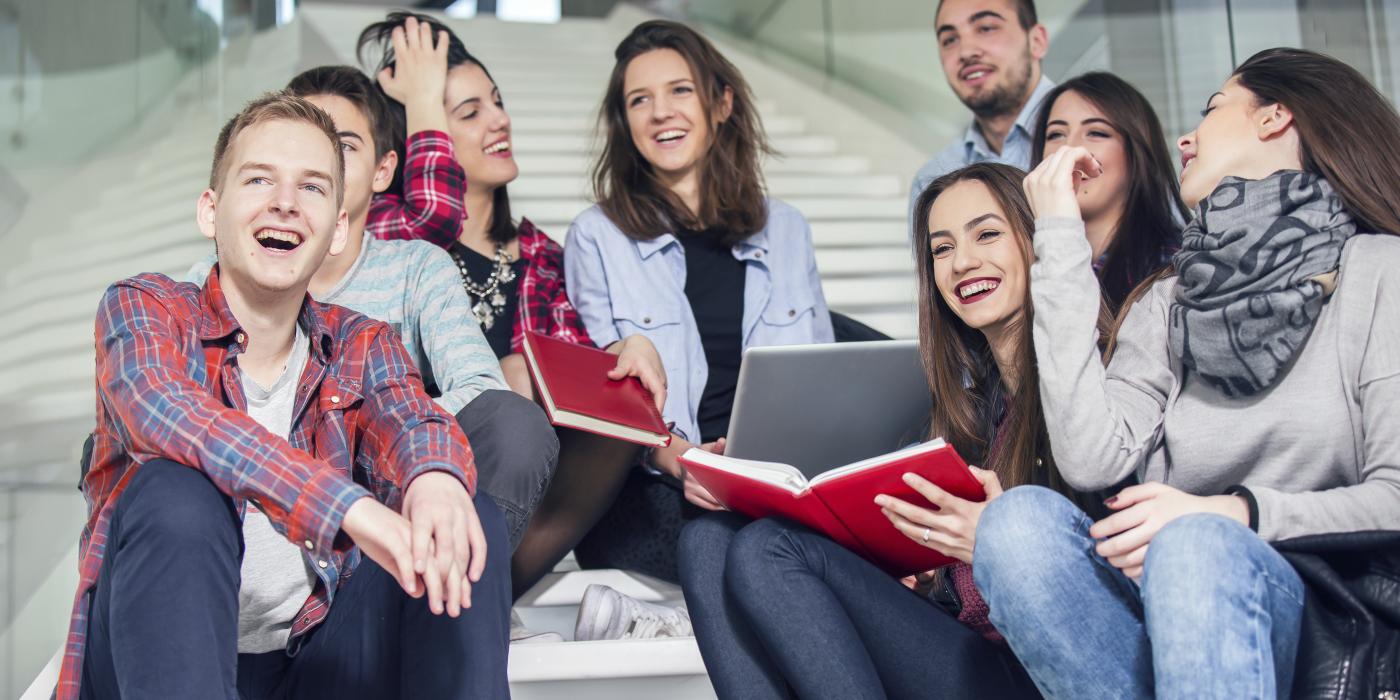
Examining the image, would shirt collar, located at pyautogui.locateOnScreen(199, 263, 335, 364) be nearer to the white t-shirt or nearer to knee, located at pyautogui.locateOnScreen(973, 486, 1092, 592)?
the white t-shirt

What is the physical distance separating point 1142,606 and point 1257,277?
38 centimetres

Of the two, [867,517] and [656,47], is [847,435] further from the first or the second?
[656,47]

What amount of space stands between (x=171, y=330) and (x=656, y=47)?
1433 millimetres

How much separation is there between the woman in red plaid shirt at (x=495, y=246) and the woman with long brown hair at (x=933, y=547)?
367 millimetres

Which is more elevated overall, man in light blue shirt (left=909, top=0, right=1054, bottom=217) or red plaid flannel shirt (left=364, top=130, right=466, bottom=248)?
man in light blue shirt (left=909, top=0, right=1054, bottom=217)

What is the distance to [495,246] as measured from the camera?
258cm

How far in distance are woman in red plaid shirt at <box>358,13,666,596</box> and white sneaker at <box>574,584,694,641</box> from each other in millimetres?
144

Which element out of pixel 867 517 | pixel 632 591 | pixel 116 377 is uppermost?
pixel 116 377

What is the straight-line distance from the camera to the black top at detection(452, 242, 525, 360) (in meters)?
2.40

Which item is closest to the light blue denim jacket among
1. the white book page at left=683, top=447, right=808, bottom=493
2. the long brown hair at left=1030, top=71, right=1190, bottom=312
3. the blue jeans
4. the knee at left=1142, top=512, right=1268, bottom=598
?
the long brown hair at left=1030, top=71, right=1190, bottom=312

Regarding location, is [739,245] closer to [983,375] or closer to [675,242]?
[675,242]

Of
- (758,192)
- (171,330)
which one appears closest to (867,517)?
(171,330)

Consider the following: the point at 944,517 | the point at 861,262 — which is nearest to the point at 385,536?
the point at 944,517

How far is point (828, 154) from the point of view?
14.9ft
